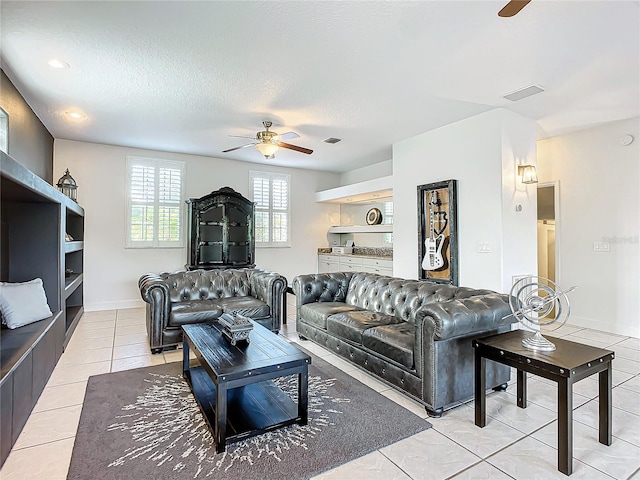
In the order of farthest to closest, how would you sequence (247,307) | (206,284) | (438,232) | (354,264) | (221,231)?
(354,264) < (221,231) < (438,232) < (206,284) < (247,307)

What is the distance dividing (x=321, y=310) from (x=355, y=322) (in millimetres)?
670

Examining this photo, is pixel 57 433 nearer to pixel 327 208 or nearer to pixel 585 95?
pixel 585 95

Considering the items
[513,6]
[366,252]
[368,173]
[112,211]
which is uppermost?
[368,173]

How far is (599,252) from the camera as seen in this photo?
194 inches

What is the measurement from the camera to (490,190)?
4.33m

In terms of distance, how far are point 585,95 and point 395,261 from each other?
322cm

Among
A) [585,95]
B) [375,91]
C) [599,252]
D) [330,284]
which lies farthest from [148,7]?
[599,252]

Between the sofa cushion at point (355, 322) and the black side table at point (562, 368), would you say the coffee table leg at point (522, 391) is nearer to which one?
the black side table at point (562, 368)

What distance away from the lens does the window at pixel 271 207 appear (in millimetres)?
7484

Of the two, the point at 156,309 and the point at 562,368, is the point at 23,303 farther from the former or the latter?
the point at 562,368

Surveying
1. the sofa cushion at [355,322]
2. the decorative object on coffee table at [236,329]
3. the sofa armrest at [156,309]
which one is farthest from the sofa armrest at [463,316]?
the sofa armrest at [156,309]

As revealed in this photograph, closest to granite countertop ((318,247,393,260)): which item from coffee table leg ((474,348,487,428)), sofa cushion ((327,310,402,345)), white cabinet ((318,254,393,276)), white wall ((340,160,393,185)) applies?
white cabinet ((318,254,393,276))

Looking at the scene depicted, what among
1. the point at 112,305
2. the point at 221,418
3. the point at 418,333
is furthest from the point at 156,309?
the point at 112,305

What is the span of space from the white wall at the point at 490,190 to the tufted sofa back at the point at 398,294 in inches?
42.3
